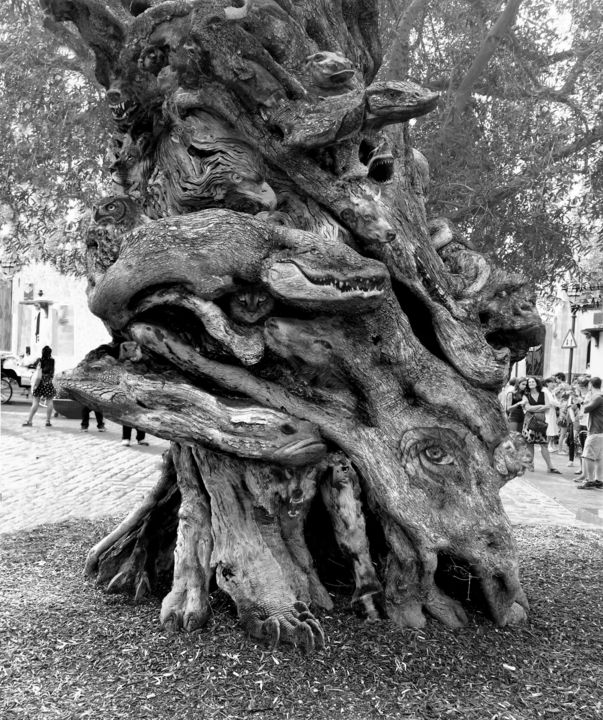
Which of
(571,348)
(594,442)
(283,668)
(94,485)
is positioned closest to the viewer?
(283,668)

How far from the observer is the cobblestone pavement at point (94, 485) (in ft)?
26.3

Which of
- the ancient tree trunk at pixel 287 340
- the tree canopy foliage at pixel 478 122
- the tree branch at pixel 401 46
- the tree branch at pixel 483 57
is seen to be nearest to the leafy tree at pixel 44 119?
the tree canopy foliage at pixel 478 122

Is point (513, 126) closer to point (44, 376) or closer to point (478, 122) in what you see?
point (478, 122)

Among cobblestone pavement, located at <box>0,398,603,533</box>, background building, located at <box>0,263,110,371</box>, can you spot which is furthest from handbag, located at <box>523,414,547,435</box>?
A: background building, located at <box>0,263,110,371</box>

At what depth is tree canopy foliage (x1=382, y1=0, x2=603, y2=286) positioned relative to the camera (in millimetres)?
8133

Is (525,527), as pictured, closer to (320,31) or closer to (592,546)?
(592,546)

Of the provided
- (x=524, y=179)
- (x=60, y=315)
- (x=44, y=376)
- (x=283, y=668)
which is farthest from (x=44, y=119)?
(x=60, y=315)

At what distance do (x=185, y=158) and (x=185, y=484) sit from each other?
2050 mm

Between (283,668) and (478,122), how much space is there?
7.87m

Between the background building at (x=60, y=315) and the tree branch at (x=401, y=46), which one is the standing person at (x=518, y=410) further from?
the background building at (x=60, y=315)

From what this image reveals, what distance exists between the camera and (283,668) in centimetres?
325

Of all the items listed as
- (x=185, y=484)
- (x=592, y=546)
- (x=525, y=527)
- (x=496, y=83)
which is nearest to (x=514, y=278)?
(x=185, y=484)

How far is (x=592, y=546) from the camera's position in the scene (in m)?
6.46

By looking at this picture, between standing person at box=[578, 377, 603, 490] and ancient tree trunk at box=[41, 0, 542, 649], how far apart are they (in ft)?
26.4
